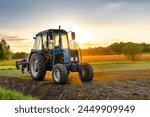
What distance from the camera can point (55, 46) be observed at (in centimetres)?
1095

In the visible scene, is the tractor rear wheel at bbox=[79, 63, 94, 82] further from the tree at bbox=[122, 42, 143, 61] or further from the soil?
the tree at bbox=[122, 42, 143, 61]

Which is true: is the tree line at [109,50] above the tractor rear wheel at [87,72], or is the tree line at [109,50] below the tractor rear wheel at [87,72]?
above

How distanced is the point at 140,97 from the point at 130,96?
0.18m

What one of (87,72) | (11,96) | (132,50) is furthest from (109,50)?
(11,96)

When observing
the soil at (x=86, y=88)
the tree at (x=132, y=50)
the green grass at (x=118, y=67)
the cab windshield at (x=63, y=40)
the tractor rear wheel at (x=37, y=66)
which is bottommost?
the soil at (x=86, y=88)

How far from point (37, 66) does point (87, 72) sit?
1100 millimetres

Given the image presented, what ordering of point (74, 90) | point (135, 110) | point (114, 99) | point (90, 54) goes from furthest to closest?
point (90, 54)
point (74, 90)
point (114, 99)
point (135, 110)

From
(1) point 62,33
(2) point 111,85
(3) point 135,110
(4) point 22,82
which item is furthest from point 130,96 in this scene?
(4) point 22,82

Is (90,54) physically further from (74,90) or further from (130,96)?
(130,96)

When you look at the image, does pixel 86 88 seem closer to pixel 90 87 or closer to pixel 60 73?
pixel 90 87

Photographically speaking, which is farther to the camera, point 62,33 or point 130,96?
point 62,33

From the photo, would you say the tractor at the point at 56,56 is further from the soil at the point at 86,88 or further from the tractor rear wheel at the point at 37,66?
the soil at the point at 86,88

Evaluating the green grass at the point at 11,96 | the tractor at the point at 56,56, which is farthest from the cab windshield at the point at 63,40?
the green grass at the point at 11,96

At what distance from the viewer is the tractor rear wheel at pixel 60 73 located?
10367 mm
